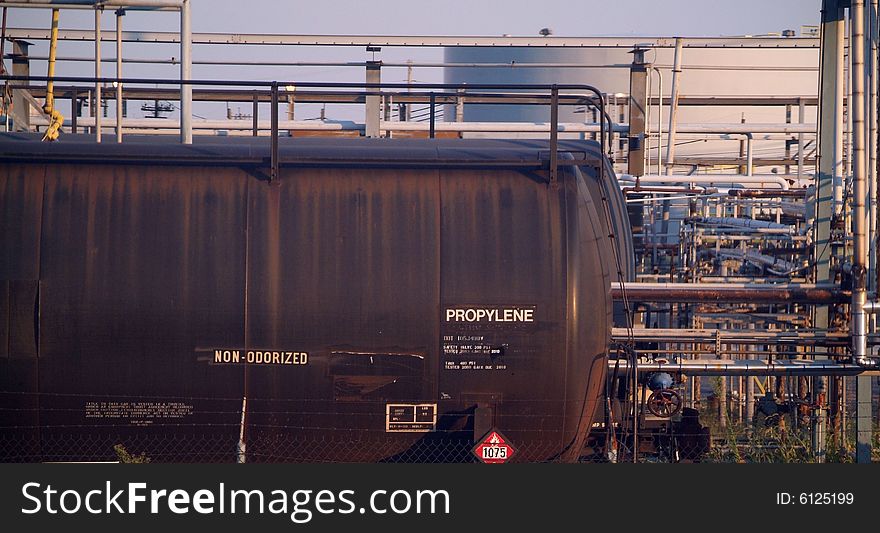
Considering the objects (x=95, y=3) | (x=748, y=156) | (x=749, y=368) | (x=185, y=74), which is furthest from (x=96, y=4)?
(x=748, y=156)

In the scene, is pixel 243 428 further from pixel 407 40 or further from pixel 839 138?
pixel 407 40

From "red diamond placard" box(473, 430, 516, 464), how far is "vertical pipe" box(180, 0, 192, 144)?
4645 millimetres

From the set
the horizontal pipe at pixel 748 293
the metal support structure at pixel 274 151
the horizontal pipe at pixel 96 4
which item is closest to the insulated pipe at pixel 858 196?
the horizontal pipe at pixel 748 293

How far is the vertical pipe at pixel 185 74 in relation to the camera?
986cm

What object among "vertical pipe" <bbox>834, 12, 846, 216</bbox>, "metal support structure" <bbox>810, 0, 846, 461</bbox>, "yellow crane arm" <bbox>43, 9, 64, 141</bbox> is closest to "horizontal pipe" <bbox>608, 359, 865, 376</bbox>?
"metal support structure" <bbox>810, 0, 846, 461</bbox>

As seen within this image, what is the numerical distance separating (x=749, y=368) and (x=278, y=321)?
17.6 ft

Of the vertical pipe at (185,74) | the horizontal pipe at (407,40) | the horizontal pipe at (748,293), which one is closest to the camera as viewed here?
the horizontal pipe at (748,293)

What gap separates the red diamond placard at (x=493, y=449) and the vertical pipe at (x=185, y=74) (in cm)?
464

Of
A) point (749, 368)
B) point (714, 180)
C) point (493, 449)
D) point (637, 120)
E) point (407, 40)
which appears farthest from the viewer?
point (407, 40)

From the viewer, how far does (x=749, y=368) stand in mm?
10078

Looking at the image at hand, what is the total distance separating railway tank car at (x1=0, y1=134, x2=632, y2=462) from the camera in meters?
8.22

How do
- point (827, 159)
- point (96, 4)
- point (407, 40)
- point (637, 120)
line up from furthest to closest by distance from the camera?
point (407, 40), point (637, 120), point (827, 159), point (96, 4)

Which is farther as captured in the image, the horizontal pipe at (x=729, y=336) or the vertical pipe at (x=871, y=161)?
the vertical pipe at (x=871, y=161)

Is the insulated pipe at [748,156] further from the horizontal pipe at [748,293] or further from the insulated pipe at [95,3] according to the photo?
the insulated pipe at [95,3]
